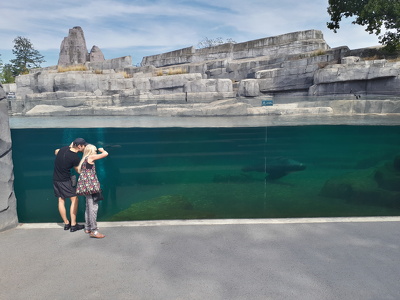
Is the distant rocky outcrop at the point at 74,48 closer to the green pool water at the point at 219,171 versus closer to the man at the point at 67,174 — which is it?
the green pool water at the point at 219,171

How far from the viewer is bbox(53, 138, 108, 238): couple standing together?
4.57m

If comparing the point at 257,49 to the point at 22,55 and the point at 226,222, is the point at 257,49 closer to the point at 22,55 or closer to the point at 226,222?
the point at 226,222

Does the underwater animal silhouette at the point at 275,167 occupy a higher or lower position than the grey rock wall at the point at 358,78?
lower

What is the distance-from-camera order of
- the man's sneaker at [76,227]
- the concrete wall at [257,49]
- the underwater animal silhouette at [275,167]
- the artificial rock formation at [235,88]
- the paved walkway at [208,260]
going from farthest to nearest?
the concrete wall at [257,49] < the artificial rock formation at [235,88] < the underwater animal silhouette at [275,167] < the man's sneaker at [76,227] < the paved walkway at [208,260]

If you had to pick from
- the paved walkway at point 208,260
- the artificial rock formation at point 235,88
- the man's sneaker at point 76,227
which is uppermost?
the artificial rock formation at point 235,88

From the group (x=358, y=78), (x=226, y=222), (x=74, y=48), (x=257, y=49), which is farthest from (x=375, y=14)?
(x=74, y=48)

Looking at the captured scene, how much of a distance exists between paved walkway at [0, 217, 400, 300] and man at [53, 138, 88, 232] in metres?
0.26

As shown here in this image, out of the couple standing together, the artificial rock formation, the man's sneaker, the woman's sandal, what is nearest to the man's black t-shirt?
the couple standing together

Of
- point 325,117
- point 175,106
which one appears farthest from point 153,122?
point 325,117

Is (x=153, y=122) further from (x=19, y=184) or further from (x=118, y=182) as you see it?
(x=19, y=184)

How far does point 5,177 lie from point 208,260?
3.57 meters

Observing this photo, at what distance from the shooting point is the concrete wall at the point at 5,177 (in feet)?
15.7

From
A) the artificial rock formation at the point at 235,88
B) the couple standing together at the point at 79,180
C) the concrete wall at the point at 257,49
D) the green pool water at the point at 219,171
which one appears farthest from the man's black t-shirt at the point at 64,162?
the concrete wall at the point at 257,49

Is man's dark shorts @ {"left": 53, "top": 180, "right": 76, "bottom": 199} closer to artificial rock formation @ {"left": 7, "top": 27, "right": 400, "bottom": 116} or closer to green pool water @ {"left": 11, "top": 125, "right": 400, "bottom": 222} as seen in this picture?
green pool water @ {"left": 11, "top": 125, "right": 400, "bottom": 222}
